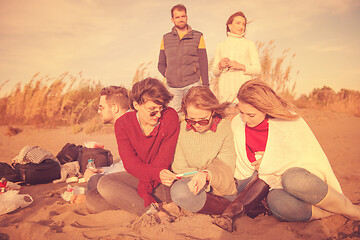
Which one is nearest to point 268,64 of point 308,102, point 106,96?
point 308,102

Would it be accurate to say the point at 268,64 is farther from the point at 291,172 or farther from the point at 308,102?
the point at 291,172

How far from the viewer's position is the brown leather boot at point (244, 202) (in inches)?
90.7

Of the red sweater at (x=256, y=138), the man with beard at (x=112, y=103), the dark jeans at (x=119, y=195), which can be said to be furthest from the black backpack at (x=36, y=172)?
the red sweater at (x=256, y=138)

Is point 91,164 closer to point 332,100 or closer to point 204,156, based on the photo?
point 204,156

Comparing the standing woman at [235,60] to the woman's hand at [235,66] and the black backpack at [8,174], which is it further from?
the black backpack at [8,174]

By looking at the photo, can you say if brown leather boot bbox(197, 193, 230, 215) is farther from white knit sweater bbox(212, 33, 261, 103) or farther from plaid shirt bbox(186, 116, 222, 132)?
white knit sweater bbox(212, 33, 261, 103)

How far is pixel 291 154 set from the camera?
2.47 meters

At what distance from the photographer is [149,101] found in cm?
Answer: 264

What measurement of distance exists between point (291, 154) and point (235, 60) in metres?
2.16

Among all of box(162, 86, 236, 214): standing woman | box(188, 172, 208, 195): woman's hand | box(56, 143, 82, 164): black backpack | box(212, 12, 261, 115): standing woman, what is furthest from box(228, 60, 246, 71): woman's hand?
box(56, 143, 82, 164): black backpack

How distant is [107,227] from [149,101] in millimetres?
1199

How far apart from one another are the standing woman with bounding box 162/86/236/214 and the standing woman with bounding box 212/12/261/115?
1.45m

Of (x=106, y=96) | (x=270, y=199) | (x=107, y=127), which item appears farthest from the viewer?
(x=107, y=127)

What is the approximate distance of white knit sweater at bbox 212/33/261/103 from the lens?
414cm
